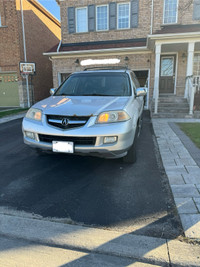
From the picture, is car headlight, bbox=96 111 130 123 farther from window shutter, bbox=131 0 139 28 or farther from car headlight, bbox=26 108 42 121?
window shutter, bbox=131 0 139 28

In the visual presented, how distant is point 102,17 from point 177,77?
20.2 ft

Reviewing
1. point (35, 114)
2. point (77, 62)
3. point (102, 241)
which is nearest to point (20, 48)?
point (77, 62)

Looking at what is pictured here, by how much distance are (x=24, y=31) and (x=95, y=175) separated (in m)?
14.1

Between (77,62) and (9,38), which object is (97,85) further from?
(9,38)

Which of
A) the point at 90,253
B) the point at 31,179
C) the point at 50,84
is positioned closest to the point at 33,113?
the point at 31,179

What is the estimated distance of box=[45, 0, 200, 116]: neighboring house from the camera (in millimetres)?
11938

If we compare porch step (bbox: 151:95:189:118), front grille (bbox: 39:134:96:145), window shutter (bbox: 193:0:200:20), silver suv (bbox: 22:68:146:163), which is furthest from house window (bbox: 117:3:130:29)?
front grille (bbox: 39:134:96:145)

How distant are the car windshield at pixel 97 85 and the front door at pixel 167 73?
8.78 meters

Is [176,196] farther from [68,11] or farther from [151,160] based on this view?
[68,11]

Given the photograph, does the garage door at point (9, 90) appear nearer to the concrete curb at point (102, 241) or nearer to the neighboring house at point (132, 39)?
the neighboring house at point (132, 39)

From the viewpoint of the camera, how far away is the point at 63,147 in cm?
323

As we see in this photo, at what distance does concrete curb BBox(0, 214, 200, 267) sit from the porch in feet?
26.1

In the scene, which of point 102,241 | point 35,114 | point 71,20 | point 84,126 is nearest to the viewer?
point 102,241

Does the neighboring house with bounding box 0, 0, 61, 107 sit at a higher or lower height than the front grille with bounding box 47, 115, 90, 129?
higher
